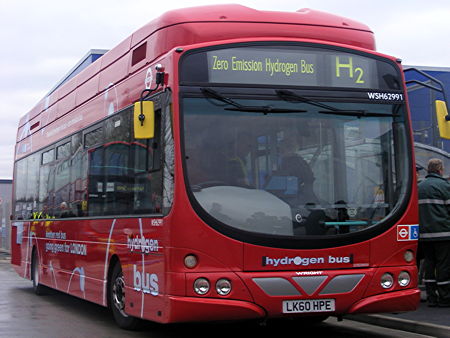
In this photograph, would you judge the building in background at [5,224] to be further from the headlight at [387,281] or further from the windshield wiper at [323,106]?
the headlight at [387,281]

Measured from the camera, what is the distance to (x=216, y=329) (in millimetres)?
9984

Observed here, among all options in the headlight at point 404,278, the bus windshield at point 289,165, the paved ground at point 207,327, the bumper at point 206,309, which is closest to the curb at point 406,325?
the paved ground at point 207,327

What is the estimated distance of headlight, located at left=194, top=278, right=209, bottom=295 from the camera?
24.6 ft

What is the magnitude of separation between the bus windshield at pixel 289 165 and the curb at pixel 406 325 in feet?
4.79

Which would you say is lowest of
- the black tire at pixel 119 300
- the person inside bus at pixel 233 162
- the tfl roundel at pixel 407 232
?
the black tire at pixel 119 300

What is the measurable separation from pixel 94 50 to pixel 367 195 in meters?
28.2

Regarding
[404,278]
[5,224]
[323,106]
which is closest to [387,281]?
[404,278]

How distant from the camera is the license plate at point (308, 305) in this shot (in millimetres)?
7645

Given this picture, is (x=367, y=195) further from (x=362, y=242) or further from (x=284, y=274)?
(x=284, y=274)

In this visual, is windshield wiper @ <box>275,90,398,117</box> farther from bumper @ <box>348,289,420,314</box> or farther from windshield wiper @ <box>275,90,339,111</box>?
bumper @ <box>348,289,420,314</box>

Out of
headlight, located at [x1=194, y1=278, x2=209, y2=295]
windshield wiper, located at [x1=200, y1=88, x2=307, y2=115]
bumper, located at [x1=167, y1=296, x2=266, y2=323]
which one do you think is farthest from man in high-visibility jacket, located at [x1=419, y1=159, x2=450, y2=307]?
headlight, located at [x1=194, y1=278, x2=209, y2=295]

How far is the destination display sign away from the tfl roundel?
1499 millimetres

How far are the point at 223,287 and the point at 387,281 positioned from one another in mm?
1752

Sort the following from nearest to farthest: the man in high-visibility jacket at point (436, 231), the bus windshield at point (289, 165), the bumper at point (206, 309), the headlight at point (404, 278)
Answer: the bumper at point (206, 309), the bus windshield at point (289, 165), the headlight at point (404, 278), the man in high-visibility jacket at point (436, 231)
